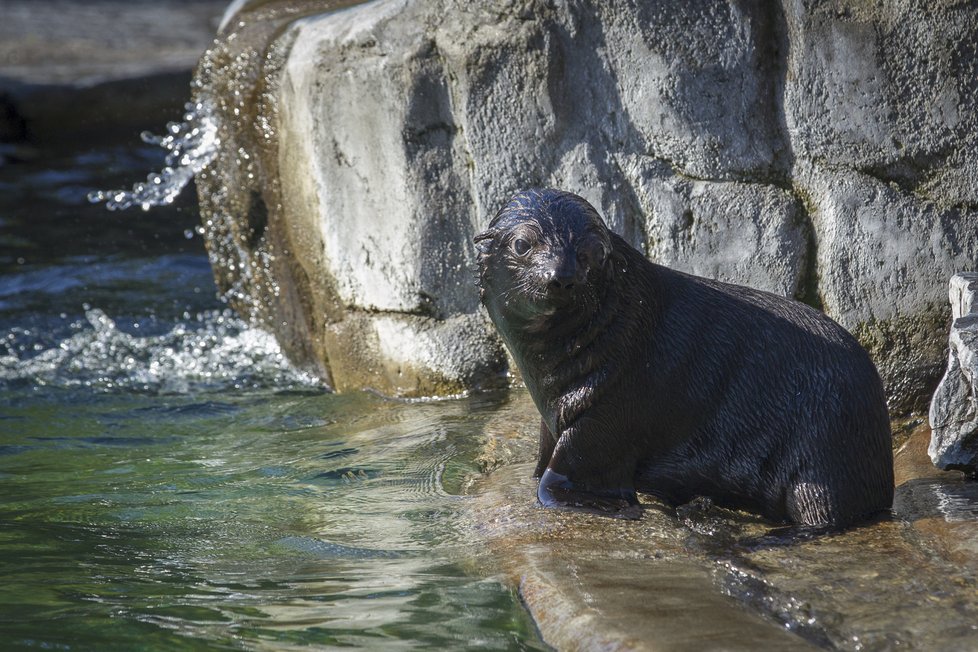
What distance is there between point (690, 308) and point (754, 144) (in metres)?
1.55

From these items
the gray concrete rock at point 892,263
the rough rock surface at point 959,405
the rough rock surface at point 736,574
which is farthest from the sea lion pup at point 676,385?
the gray concrete rock at point 892,263

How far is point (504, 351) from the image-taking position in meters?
6.47

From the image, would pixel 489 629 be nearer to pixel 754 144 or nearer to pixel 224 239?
pixel 754 144

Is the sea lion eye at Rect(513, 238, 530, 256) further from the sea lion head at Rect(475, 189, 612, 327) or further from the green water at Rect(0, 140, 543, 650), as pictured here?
the green water at Rect(0, 140, 543, 650)

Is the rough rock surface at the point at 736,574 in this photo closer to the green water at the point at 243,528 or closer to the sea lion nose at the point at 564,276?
the green water at the point at 243,528

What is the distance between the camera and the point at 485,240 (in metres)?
4.36

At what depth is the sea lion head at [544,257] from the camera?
4102 millimetres

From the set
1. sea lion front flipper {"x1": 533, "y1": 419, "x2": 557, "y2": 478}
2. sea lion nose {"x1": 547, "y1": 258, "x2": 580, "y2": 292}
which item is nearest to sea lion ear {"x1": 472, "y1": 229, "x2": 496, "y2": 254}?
sea lion nose {"x1": 547, "y1": 258, "x2": 580, "y2": 292}

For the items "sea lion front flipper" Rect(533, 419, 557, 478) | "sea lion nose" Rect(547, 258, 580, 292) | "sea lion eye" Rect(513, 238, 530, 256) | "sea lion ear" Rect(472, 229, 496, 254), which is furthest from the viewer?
"sea lion front flipper" Rect(533, 419, 557, 478)

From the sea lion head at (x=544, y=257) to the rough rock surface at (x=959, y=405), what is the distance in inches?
59.8

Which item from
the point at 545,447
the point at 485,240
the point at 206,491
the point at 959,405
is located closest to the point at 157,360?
the point at 206,491

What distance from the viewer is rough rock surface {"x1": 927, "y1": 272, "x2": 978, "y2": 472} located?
15.3 feet

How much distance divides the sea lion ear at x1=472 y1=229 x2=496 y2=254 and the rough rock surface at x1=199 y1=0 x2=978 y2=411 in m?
1.72

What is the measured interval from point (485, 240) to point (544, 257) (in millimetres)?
340
